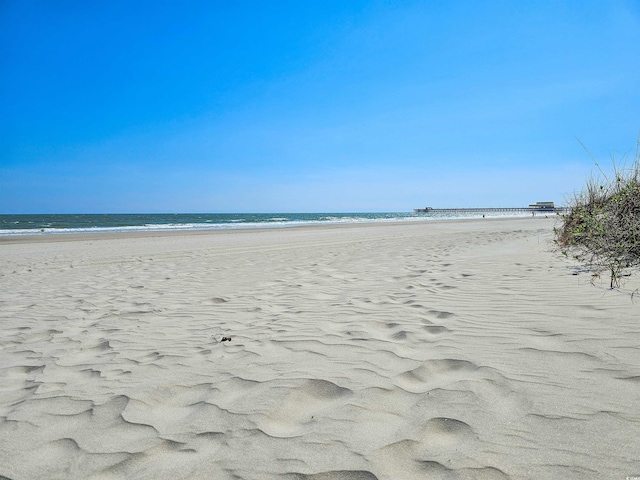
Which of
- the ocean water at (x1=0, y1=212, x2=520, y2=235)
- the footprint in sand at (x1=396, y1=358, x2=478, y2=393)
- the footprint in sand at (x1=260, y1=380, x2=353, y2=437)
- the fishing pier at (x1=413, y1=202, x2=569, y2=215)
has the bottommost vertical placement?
the footprint in sand at (x1=260, y1=380, x2=353, y2=437)

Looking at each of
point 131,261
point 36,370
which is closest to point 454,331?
point 36,370

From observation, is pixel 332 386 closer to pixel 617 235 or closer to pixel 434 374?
pixel 434 374

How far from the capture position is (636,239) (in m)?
4.86

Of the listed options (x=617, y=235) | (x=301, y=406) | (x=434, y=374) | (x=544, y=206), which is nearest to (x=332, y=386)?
(x=301, y=406)

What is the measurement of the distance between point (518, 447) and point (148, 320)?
3.67 m

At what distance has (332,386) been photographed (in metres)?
2.30

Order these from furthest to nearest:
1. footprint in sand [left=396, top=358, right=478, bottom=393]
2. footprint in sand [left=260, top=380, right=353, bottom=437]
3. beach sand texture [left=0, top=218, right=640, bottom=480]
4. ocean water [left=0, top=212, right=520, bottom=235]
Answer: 1. ocean water [left=0, top=212, right=520, bottom=235]
2. footprint in sand [left=396, top=358, right=478, bottom=393]
3. footprint in sand [left=260, top=380, right=353, bottom=437]
4. beach sand texture [left=0, top=218, right=640, bottom=480]

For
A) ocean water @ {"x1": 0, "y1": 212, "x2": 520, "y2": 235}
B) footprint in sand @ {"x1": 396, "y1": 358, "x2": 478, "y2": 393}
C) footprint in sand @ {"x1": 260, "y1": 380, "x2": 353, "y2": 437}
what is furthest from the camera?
ocean water @ {"x1": 0, "y1": 212, "x2": 520, "y2": 235}

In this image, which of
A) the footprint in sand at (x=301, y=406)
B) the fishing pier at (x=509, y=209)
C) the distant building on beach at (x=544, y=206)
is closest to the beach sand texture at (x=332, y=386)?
the footprint in sand at (x=301, y=406)

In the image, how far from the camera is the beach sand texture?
5.33 feet

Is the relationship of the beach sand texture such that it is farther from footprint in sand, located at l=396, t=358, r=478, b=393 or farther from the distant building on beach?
the distant building on beach

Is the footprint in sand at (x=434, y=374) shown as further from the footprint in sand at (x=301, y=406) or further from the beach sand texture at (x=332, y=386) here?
the footprint in sand at (x=301, y=406)

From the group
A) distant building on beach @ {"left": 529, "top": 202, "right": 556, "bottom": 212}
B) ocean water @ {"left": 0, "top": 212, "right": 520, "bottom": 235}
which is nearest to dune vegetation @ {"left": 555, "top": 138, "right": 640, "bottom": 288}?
ocean water @ {"left": 0, "top": 212, "right": 520, "bottom": 235}

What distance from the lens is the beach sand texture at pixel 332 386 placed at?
1.63 meters
